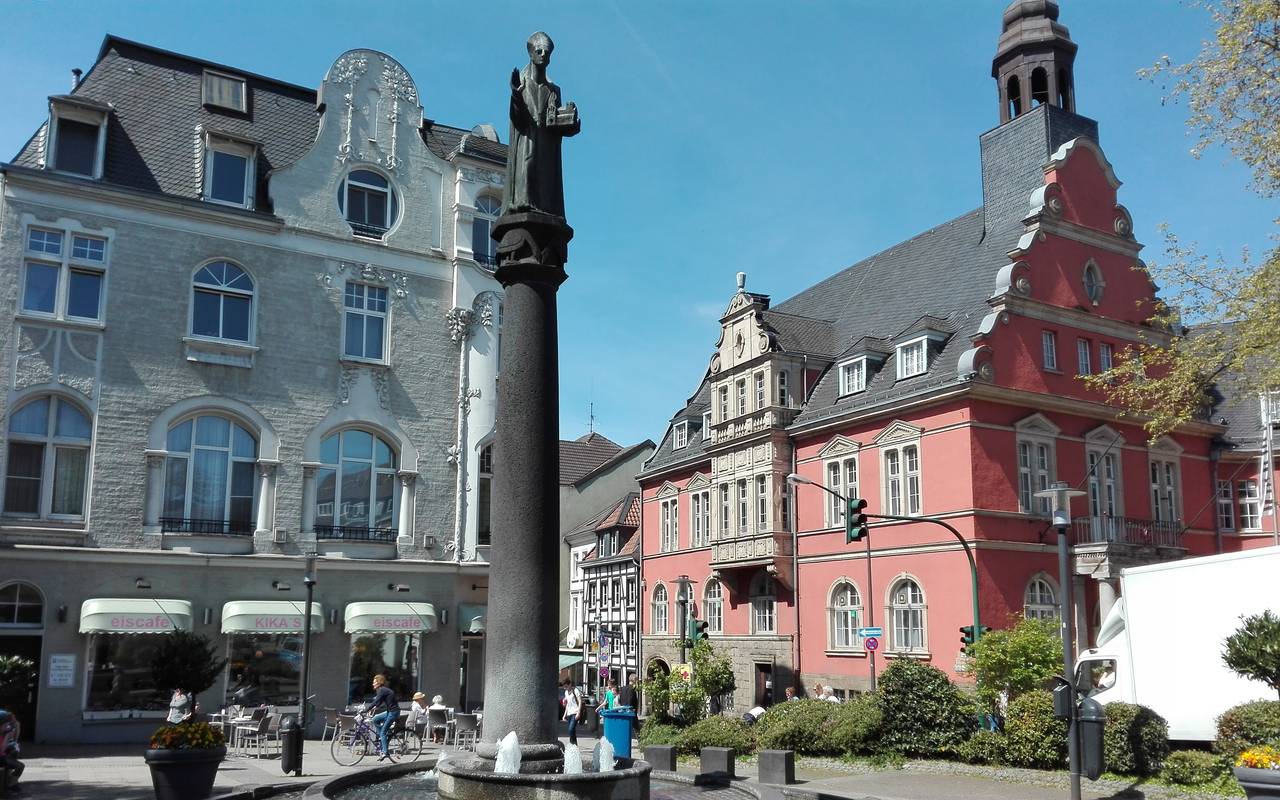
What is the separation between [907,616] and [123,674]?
22528mm

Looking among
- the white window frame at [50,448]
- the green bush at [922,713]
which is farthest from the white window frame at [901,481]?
the white window frame at [50,448]

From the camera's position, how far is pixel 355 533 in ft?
99.9

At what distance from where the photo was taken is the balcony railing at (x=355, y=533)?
30.0 metres

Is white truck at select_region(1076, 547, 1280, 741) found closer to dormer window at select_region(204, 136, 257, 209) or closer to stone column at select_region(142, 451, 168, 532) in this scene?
stone column at select_region(142, 451, 168, 532)

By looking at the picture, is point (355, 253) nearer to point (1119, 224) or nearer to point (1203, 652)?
point (1203, 652)

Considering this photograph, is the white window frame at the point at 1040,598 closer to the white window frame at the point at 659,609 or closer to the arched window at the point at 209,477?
the white window frame at the point at 659,609

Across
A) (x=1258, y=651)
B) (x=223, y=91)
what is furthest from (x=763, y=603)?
(x=1258, y=651)

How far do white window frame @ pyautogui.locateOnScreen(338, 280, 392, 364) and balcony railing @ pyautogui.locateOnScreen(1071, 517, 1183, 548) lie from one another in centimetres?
2212

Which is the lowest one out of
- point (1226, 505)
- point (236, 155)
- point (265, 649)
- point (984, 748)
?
point (984, 748)

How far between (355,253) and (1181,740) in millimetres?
23950

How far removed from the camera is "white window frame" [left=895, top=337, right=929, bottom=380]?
36.1 metres

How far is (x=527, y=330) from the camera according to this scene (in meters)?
11.7

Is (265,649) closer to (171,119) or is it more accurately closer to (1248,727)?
(171,119)

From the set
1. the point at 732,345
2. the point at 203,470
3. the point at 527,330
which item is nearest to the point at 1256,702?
the point at 527,330
